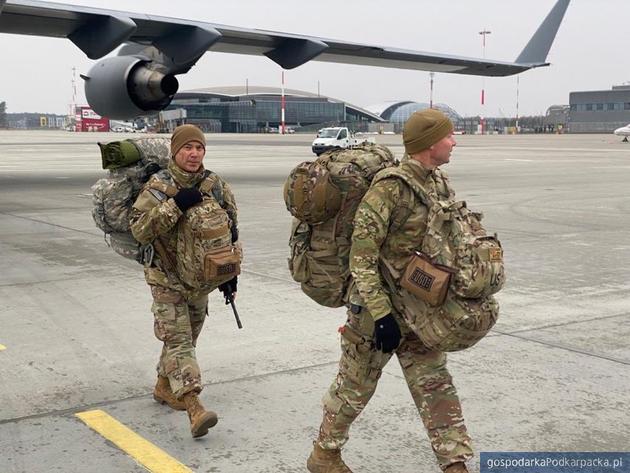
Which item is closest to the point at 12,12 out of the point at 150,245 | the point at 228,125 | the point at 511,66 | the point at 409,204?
the point at 150,245

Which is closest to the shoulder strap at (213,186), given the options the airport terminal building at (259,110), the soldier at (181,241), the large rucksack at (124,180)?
the soldier at (181,241)

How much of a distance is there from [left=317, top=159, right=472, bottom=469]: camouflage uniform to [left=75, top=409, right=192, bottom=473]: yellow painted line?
Result: 75 cm

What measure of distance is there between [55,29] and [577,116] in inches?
4478

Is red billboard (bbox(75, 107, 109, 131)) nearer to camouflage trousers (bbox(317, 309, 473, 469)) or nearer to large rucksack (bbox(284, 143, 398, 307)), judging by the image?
large rucksack (bbox(284, 143, 398, 307))

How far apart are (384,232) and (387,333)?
415 mm

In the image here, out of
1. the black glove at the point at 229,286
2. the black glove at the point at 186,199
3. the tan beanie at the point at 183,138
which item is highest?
the tan beanie at the point at 183,138

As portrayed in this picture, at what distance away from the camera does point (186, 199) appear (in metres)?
3.78

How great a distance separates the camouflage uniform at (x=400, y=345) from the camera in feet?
9.66

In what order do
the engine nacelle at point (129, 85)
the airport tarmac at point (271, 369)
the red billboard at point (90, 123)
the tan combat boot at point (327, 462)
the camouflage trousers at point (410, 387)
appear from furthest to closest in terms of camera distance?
the red billboard at point (90, 123), the engine nacelle at point (129, 85), the airport tarmac at point (271, 369), the tan combat boot at point (327, 462), the camouflage trousers at point (410, 387)

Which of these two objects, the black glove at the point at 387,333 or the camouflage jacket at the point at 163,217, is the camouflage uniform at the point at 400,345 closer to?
the black glove at the point at 387,333

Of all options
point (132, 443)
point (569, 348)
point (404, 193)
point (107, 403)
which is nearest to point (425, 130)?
point (404, 193)

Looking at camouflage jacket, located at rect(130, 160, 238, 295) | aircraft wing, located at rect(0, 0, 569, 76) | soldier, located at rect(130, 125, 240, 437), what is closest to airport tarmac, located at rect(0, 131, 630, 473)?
soldier, located at rect(130, 125, 240, 437)

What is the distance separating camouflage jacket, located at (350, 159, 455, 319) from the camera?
2.93 metres

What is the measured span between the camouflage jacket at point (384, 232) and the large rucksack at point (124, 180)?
5.40 ft
